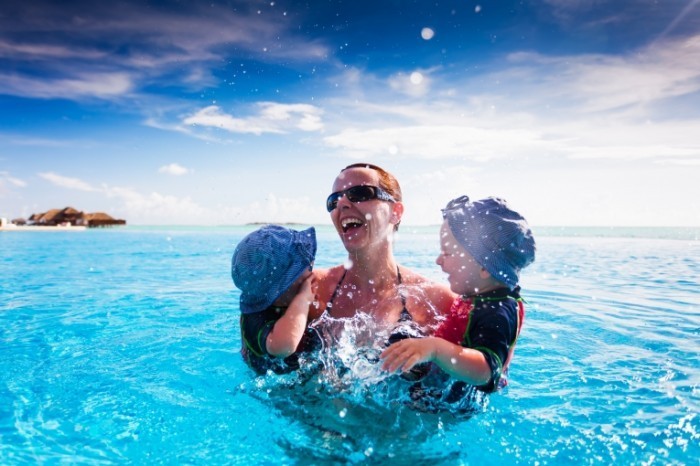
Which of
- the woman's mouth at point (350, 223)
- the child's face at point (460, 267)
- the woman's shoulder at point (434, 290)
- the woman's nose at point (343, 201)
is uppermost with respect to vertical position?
the woman's nose at point (343, 201)

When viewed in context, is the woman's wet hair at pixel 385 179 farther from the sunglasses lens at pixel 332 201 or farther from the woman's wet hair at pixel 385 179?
the sunglasses lens at pixel 332 201

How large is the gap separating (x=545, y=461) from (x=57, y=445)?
3545 mm

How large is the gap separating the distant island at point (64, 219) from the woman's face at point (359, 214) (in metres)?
74.5

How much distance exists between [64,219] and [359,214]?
79085 millimetres

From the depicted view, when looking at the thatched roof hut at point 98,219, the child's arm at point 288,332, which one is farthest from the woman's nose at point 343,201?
the thatched roof hut at point 98,219

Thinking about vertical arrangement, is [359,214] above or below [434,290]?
above

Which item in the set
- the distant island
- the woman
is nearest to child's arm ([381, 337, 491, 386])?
the woman

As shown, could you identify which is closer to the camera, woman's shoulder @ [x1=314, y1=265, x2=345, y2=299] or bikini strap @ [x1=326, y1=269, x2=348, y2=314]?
bikini strap @ [x1=326, y1=269, x2=348, y2=314]

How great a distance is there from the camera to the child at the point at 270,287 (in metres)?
3.18

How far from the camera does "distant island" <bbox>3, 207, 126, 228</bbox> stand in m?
66.6

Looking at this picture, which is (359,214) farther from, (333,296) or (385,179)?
(333,296)

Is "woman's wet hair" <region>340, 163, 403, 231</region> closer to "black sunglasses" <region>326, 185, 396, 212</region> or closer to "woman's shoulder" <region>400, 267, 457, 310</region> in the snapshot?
"black sunglasses" <region>326, 185, 396, 212</region>

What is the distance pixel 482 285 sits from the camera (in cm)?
328

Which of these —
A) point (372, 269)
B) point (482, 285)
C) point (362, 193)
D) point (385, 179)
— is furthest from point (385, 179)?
point (482, 285)
